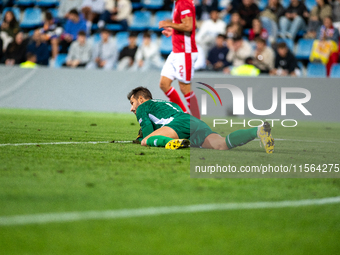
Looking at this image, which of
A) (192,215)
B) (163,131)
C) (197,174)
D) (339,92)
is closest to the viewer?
(192,215)

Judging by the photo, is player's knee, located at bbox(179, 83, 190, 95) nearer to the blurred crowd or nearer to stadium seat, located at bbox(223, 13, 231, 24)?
the blurred crowd

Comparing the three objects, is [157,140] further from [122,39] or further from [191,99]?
[122,39]

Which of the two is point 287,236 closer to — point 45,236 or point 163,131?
point 45,236

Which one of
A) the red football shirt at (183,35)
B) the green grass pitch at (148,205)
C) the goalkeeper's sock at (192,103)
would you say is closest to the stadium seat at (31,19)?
the red football shirt at (183,35)

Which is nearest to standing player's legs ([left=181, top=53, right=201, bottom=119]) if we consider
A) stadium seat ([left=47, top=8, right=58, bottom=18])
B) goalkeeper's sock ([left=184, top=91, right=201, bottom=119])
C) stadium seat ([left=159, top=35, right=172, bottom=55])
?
goalkeeper's sock ([left=184, top=91, right=201, bottom=119])

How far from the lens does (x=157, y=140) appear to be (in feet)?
18.0

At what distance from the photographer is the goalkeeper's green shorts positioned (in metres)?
5.48

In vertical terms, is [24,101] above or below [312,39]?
below

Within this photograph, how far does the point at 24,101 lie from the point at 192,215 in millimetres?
11716

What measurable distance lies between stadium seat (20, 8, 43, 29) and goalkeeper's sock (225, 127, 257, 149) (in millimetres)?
14481

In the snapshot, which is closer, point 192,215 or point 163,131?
point 192,215

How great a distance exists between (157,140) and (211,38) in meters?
9.64

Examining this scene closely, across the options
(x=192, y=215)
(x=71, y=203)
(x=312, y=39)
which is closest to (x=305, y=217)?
(x=192, y=215)

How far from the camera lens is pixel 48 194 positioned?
2828mm
